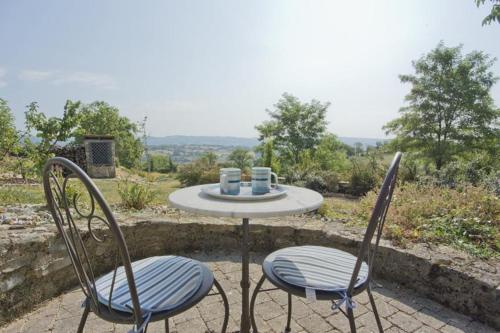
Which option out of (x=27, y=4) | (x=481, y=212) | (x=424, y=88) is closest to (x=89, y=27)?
(x=27, y=4)

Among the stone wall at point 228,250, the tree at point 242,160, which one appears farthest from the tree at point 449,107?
the stone wall at point 228,250

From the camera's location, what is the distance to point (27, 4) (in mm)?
2771

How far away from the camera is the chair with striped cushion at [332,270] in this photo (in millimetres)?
802

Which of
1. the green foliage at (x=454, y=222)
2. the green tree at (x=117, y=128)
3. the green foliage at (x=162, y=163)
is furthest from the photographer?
the green tree at (x=117, y=128)

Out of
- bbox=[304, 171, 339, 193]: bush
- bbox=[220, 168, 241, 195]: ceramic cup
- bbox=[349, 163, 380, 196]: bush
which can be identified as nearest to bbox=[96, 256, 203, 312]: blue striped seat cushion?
bbox=[220, 168, 241, 195]: ceramic cup

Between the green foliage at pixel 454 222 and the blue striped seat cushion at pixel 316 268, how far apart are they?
107cm

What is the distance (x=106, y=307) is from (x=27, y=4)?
141 inches

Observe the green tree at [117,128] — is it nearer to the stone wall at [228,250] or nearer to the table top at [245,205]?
the stone wall at [228,250]

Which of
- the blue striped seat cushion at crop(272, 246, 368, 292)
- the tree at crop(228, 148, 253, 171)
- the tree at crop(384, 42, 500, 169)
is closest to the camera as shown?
the blue striped seat cushion at crop(272, 246, 368, 292)

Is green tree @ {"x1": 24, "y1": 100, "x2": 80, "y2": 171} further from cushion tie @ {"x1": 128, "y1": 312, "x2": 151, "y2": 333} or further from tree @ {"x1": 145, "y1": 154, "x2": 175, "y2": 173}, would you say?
tree @ {"x1": 145, "y1": 154, "x2": 175, "y2": 173}

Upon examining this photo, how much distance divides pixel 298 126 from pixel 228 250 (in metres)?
13.4

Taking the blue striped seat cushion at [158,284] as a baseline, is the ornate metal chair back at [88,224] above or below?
above

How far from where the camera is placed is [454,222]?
2180 mm

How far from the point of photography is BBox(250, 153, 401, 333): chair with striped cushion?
0.80 m
